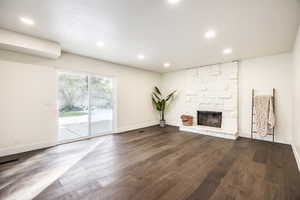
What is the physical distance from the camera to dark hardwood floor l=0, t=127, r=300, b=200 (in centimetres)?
181

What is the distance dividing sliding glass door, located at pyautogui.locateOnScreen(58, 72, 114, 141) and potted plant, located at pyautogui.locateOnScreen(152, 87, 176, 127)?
2.30 metres

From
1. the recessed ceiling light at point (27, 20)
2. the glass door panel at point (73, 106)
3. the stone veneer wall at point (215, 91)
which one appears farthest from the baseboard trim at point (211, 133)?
the recessed ceiling light at point (27, 20)

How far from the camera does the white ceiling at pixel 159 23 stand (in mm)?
1928

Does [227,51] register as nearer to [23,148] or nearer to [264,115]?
[264,115]

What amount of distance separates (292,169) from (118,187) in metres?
3.19

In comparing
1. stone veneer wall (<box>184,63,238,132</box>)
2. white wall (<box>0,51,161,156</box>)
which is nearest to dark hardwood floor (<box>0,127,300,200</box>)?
white wall (<box>0,51,161,156</box>)

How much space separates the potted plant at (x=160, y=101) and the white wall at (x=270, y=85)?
2953mm

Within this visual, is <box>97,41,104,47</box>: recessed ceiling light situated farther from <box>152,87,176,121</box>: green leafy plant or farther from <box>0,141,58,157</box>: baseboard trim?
<box>152,87,176,121</box>: green leafy plant

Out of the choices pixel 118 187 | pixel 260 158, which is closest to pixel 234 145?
pixel 260 158

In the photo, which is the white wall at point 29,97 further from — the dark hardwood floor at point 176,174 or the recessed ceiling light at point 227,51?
the recessed ceiling light at point 227,51

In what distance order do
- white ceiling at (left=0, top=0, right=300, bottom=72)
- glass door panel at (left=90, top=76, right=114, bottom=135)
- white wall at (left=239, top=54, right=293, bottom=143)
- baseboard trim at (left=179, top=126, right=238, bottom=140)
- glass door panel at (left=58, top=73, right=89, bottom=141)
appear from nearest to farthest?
1. white ceiling at (left=0, top=0, right=300, bottom=72)
2. white wall at (left=239, top=54, right=293, bottom=143)
3. glass door panel at (left=58, top=73, right=89, bottom=141)
4. baseboard trim at (left=179, top=126, right=238, bottom=140)
5. glass door panel at (left=90, top=76, right=114, bottom=135)

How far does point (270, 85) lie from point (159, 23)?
4.09 metres

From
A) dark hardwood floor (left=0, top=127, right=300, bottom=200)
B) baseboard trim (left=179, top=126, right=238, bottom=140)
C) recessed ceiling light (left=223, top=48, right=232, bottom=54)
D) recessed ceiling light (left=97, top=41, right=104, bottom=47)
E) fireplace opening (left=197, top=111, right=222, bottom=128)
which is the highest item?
recessed ceiling light (left=97, top=41, right=104, bottom=47)

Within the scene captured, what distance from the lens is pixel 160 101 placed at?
6633 mm
